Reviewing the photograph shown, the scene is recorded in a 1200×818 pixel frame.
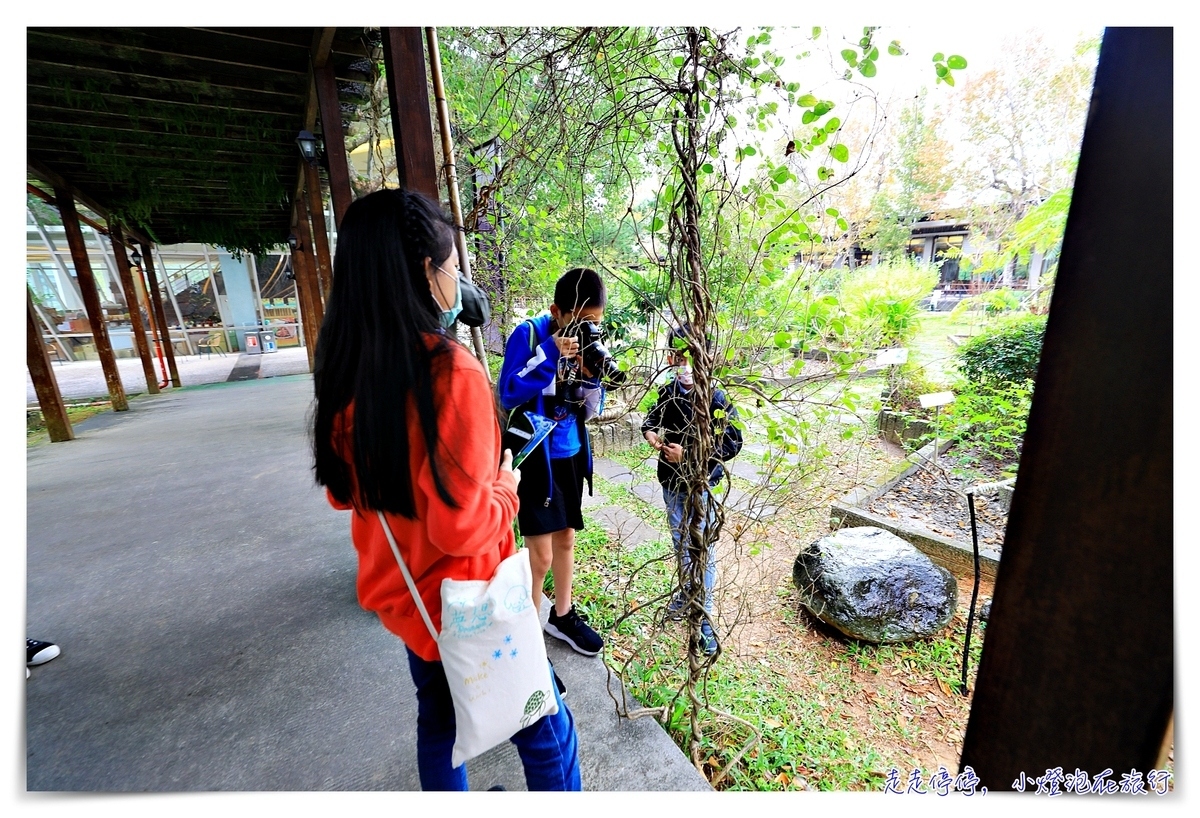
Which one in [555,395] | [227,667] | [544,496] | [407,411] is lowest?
[227,667]

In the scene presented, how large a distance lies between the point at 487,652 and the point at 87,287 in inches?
375

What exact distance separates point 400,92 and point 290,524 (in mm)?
2774

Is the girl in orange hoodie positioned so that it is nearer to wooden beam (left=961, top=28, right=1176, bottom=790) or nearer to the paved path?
wooden beam (left=961, top=28, right=1176, bottom=790)

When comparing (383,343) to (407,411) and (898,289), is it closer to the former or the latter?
(407,411)

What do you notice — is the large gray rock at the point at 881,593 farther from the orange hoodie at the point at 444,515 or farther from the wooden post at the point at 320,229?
the wooden post at the point at 320,229

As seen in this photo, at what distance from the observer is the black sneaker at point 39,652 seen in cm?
195

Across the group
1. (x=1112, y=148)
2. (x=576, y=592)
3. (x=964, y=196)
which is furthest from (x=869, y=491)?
(x=964, y=196)

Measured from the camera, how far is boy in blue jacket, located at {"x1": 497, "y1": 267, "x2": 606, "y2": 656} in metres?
1.72

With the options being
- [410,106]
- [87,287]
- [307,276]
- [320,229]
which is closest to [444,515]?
[410,106]

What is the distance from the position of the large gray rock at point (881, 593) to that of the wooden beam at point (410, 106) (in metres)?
3.04

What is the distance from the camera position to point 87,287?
22.2ft

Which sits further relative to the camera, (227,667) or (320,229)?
(320,229)

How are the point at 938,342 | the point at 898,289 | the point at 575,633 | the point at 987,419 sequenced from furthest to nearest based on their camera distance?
the point at 898,289, the point at 938,342, the point at 987,419, the point at 575,633

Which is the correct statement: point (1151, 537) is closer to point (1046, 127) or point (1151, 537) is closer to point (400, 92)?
point (400, 92)
